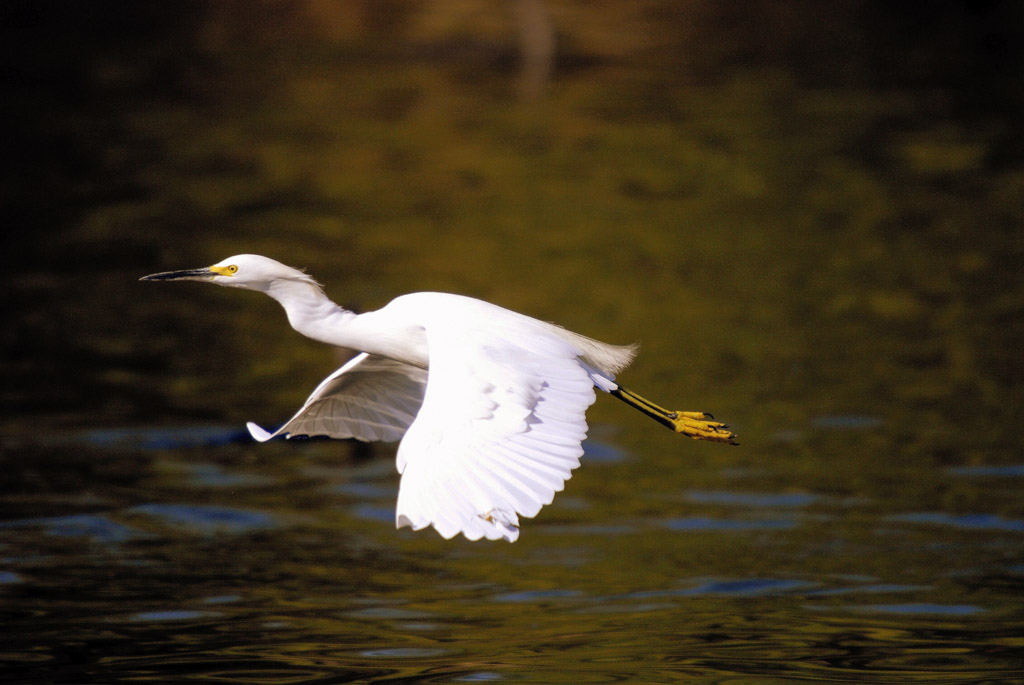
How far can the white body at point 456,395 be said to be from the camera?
5.75 metres

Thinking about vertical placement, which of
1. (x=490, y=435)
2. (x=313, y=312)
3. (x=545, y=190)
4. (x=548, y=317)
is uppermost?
(x=545, y=190)

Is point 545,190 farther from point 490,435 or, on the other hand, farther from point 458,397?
point 490,435

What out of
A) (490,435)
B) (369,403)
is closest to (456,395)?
(490,435)

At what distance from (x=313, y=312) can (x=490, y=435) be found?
1635mm

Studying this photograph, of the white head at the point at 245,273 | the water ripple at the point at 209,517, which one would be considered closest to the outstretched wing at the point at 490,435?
the white head at the point at 245,273

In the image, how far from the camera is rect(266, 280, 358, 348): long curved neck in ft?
24.2

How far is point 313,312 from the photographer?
7.41 meters

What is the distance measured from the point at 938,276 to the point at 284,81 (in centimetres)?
1884

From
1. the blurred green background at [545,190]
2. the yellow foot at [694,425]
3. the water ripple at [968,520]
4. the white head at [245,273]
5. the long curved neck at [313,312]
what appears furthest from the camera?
the blurred green background at [545,190]

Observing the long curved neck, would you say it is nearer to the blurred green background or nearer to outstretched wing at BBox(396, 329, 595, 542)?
outstretched wing at BBox(396, 329, 595, 542)

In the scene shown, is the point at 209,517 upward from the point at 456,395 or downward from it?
downward

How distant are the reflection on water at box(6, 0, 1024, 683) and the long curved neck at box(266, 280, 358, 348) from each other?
6.19 feet

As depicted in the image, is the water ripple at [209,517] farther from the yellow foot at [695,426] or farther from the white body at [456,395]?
the yellow foot at [695,426]

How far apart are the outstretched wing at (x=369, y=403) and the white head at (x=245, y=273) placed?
572 millimetres
